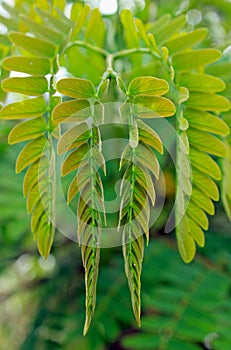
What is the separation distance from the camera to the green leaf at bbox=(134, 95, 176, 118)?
0.39m

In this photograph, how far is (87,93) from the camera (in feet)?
1.28

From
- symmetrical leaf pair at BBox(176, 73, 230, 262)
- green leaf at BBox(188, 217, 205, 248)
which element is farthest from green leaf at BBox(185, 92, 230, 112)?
green leaf at BBox(188, 217, 205, 248)

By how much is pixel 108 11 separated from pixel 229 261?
440 millimetres

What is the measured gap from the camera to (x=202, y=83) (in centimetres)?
49

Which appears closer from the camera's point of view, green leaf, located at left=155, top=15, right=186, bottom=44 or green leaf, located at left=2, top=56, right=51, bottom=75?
green leaf, located at left=2, top=56, right=51, bottom=75

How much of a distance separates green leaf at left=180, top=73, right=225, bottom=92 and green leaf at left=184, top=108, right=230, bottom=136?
0.07 ft

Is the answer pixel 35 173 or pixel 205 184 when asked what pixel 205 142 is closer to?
pixel 205 184

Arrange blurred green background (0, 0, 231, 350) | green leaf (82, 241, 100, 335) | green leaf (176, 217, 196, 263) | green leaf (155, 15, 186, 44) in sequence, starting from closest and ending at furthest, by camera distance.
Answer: green leaf (82, 241, 100, 335) → green leaf (176, 217, 196, 263) → green leaf (155, 15, 186, 44) → blurred green background (0, 0, 231, 350)

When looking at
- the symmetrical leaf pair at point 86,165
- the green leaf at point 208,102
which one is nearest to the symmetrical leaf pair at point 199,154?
the green leaf at point 208,102

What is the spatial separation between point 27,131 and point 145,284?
0.51 meters

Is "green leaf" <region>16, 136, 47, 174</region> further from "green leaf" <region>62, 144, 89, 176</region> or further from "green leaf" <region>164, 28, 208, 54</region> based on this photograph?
"green leaf" <region>164, 28, 208, 54</region>

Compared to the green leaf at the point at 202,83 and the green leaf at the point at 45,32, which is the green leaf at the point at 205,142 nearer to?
the green leaf at the point at 202,83

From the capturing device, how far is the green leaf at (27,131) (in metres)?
0.43

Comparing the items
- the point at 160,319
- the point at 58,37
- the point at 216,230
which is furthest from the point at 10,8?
the point at 216,230
